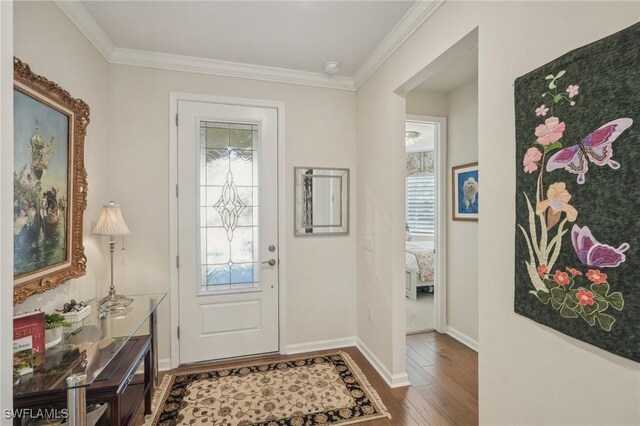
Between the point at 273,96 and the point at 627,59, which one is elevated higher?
the point at 273,96

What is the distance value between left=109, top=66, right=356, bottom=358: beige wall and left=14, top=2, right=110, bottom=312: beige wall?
0.52ft

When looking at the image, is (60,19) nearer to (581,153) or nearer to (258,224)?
(258,224)

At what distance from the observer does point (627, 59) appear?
923mm

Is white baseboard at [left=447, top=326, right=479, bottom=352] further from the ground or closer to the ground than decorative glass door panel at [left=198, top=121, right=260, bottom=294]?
closer to the ground

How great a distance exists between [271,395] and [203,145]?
6.83ft

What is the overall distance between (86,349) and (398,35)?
2.61 m

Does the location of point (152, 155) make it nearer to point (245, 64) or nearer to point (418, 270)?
point (245, 64)

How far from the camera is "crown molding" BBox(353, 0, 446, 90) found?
188 centimetres

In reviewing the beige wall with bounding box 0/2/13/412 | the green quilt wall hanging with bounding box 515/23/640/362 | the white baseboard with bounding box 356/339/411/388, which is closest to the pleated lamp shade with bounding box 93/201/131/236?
the beige wall with bounding box 0/2/13/412

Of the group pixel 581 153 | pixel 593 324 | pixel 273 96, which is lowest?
pixel 593 324

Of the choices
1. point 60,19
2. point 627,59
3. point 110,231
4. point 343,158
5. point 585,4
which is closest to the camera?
point 627,59

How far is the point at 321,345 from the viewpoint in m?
3.01

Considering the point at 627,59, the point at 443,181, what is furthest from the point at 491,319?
the point at 443,181

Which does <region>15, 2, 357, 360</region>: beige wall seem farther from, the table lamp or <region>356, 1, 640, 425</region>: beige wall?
<region>356, 1, 640, 425</region>: beige wall
